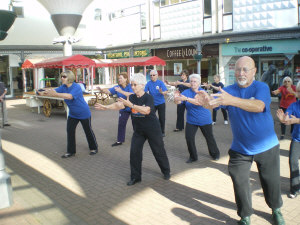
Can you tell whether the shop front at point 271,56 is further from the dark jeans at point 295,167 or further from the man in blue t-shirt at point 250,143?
the man in blue t-shirt at point 250,143

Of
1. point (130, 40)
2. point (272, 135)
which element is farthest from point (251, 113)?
point (130, 40)

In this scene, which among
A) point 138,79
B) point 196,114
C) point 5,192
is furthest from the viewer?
point 196,114

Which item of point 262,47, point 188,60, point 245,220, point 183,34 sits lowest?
point 245,220

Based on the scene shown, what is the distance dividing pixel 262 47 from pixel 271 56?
0.69 metres

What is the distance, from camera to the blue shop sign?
1633 centimetres

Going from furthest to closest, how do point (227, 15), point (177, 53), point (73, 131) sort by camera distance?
point (177, 53), point (227, 15), point (73, 131)

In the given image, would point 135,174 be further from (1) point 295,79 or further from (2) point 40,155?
(1) point 295,79

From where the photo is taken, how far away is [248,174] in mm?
3566

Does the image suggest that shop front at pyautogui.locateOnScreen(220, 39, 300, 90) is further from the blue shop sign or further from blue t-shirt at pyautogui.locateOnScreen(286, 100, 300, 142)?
blue t-shirt at pyautogui.locateOnScreen(286, 100, 300, 142)

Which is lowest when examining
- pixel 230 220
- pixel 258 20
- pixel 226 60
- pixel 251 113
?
pixel 230 220

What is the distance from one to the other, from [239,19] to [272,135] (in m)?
16.3

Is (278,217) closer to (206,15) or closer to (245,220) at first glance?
(245,220)

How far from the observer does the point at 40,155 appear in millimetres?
7574

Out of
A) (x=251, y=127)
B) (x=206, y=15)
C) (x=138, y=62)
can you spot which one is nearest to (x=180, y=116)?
(x=251, y=127)
